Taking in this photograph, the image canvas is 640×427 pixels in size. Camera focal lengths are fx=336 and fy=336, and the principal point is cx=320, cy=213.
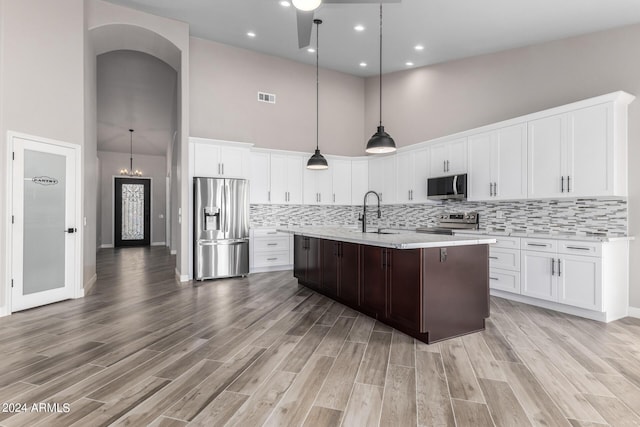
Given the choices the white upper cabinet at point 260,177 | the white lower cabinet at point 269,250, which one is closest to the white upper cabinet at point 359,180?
the white lower cabinet at point 269,250

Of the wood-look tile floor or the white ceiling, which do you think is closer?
the wood-look tile floor

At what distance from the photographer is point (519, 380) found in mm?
2264

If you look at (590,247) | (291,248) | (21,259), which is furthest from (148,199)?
(590,247)

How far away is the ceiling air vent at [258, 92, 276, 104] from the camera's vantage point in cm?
664

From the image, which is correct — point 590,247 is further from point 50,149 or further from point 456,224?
point 50,149

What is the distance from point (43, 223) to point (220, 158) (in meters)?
2.60

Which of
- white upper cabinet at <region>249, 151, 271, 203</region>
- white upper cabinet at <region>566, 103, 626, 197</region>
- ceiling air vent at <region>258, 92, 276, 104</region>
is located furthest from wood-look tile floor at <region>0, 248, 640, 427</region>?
ceiling air vent at <region>258, 92, 276, 104</region>

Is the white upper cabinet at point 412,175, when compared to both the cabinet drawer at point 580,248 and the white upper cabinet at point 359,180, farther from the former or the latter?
the cabinet drawer at point 580,248

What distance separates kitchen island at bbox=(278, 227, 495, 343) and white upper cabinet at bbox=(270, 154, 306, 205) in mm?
2962

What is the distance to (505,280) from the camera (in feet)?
14.7

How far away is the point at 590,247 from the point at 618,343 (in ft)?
3.51

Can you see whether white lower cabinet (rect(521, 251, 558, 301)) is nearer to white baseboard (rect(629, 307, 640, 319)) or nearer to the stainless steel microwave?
white baseboard (rect(629, 307, 640, 319))

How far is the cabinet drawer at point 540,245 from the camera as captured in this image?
396cm

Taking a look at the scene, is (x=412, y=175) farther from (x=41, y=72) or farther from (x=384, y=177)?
(x=41, y=72)
